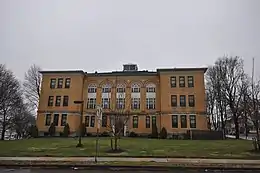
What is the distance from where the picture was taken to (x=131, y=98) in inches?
1847

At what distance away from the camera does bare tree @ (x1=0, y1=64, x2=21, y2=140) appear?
4463cm

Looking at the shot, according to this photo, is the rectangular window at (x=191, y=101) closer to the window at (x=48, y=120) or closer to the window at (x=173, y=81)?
the window at (x=173, y=81)

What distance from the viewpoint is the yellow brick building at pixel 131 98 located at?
4375cm

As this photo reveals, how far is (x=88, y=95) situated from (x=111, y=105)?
4.96m

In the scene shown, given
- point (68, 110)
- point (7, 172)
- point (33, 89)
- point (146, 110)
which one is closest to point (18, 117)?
point (33, 89)

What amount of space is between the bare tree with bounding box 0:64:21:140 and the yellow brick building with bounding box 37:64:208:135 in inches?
222

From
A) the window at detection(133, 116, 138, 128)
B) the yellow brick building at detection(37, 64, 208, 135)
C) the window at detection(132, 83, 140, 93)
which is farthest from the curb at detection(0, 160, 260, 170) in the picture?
the window at detection(132, 83, 140, 93)

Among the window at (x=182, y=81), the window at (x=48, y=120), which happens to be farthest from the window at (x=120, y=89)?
the window at (x=48, y=120)

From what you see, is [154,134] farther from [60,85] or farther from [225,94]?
[60,85]

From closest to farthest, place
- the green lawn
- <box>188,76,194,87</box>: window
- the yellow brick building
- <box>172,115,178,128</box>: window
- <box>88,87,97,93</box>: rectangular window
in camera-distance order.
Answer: the green lawn → <box>172,115,178,128</box>: window → the yellow brick building → <box>188,76,194,87</box>: window → <box>88,87,97,93</box>: rectangular window

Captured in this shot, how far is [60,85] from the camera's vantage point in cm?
4756

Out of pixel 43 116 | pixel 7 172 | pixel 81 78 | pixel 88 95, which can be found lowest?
pixel 7 172

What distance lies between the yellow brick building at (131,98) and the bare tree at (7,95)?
5.63 m

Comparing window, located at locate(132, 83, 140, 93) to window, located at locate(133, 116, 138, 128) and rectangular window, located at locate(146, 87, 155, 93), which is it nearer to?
rectangular window, located at locate(146, 87, 155, 93)
